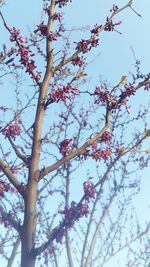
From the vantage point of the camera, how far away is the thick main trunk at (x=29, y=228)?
3.43 metres

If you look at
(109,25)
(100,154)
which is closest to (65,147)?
(100,154)

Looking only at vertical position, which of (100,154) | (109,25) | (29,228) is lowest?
(29,228)

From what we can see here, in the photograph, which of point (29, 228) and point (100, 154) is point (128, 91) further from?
point (29, 228)

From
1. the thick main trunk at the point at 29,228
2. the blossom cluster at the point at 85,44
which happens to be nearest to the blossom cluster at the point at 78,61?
the blossom cluster at the point at 85,44

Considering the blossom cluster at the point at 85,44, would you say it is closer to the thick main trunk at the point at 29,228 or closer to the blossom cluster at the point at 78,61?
the blossom cluster at the point at 78,61

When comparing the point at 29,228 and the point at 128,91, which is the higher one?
the point at 128,91

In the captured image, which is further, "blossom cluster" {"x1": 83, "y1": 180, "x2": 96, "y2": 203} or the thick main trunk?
"blossom cluster" {"x1": 83, "y1": 180, "x2": 96, "y2": 203}

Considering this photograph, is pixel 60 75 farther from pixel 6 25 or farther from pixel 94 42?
pixel 6 25

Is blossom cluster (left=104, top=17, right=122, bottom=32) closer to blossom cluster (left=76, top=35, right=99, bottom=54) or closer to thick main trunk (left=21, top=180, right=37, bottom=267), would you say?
blossom cluster (left=76, top=35, right=99, bottom=54)


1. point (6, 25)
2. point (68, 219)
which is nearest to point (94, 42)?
point (6, 25)

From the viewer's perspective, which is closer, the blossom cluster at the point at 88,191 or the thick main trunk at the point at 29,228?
the thick main trunk at the point at 29,228

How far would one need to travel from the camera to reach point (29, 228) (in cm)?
348

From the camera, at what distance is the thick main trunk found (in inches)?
135

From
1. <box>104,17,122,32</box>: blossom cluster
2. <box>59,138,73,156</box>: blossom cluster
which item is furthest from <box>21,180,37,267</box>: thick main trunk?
<box>104,17,122,32</box>: blossom cluster
